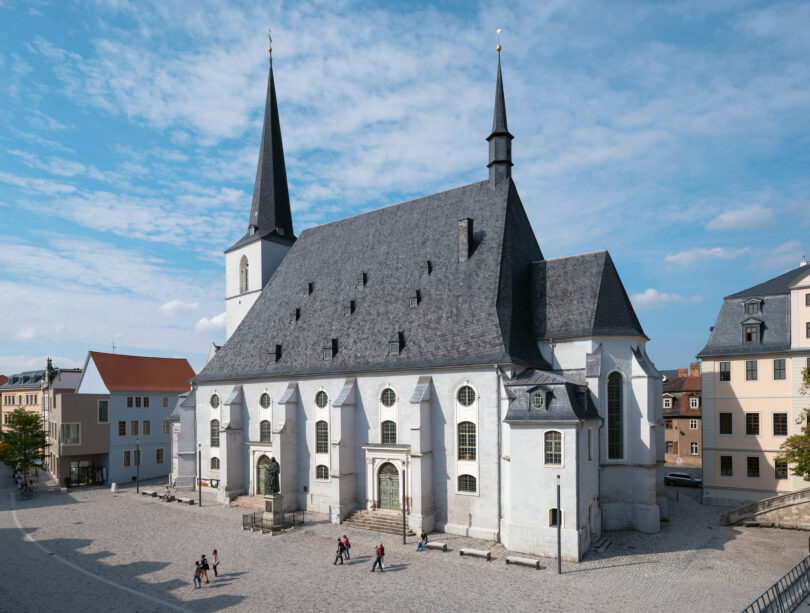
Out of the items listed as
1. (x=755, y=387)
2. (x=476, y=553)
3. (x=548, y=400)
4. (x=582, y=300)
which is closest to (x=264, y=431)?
(x=476, y=553)

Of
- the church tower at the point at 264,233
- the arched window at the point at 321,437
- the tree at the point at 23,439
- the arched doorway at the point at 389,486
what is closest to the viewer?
the arched doorway at the point at 389,486

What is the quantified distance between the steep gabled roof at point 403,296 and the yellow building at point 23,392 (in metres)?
47.9

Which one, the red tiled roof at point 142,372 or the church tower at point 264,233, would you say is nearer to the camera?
the church tower at point 264,233

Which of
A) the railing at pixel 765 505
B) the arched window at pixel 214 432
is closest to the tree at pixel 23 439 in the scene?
the arched window at pixel 214 432

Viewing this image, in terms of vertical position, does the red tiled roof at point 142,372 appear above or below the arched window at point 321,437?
above

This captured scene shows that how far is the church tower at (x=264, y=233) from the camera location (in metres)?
50.5

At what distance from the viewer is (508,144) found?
37188 mm

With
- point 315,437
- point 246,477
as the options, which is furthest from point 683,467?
point 246,477

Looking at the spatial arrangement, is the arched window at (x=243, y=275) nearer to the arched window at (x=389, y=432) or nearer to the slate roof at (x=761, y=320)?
the arched window at (x=389, y=432)

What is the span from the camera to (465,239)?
35312 mm

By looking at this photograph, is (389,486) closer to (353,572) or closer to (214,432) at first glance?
(353,572)

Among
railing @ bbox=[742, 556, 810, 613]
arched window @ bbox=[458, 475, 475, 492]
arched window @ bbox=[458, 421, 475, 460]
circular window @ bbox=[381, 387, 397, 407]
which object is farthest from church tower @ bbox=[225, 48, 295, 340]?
railing @ bbox=[742, 556, 810, 613]

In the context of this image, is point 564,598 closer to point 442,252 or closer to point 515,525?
point 515,525

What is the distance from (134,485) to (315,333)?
25861 millimetres
